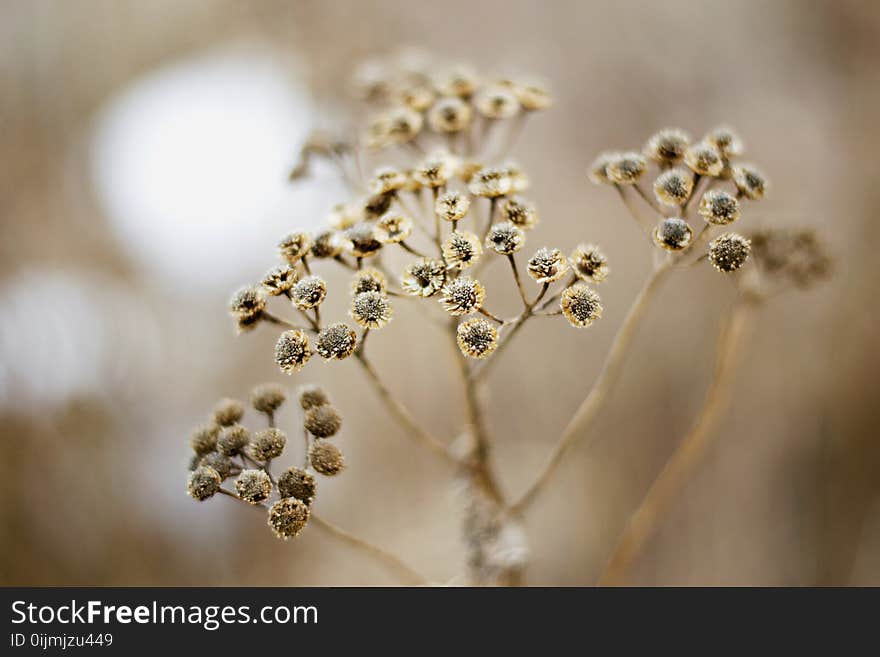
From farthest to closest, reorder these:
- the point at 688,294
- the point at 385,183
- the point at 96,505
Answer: the point at 688,294
the point at 96,505
the point at 385,183

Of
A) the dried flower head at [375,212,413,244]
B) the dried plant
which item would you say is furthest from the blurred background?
the dried flower head at [375,212,413,244]

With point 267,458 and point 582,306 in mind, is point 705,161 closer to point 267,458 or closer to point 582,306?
point 582,306

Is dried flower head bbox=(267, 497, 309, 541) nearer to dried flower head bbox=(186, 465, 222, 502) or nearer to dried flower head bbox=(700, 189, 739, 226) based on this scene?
dried flower head bbox=(186, 465, 222, 502)

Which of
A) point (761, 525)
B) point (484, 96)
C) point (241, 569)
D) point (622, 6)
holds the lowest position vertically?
point (241, 569)

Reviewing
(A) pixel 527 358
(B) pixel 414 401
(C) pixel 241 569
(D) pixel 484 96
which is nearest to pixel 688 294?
(A) pixel 527 358

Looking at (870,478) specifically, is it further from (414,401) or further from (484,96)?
(484,96)

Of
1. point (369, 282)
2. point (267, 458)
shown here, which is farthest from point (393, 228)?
point (267, 458)

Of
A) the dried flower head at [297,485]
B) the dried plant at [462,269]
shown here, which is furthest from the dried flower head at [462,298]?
the dried flower head at [297,485]
